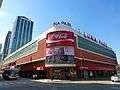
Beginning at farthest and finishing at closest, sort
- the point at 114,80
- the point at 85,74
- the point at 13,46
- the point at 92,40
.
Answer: the point at 13,46
the point at 92,40
the point at 85,74
the point at 114,80

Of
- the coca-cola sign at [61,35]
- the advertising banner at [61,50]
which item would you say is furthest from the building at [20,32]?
the advertising banner at [61,50]

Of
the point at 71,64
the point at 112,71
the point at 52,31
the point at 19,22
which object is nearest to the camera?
the point at 71,64

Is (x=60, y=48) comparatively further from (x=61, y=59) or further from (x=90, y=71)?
(x=90, y=71)

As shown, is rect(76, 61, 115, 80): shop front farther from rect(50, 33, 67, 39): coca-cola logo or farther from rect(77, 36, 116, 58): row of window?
rect(50, 33, 67, 39): coca-cola logo

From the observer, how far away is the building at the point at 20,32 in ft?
566

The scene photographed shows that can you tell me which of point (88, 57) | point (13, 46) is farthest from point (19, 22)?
point (88, 57)

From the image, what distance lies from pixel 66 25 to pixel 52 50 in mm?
10038

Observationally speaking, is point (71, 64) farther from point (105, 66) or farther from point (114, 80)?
point (105, 66)

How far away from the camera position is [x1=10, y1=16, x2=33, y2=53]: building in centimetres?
17250

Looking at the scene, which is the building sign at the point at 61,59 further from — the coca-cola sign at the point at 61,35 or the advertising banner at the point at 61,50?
the coca-cola sign at the point at 61,35

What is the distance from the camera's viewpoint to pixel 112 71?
8638 cm

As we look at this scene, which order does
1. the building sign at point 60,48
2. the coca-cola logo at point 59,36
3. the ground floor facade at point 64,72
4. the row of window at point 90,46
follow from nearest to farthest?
the building sign at point 60,48 → the ground floor facade at point 64,72 → the coca-cola logo at point 59,36 → the row of window at point 90,46

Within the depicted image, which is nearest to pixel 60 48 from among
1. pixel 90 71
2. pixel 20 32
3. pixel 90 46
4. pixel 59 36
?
pixel 59 36

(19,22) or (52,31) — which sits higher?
(19,22)
